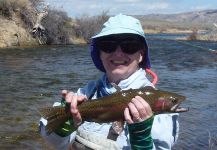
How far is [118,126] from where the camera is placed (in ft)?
11.3

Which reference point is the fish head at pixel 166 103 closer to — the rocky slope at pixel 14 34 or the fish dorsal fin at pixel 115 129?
the fish dorsal fin at pixel 115 129

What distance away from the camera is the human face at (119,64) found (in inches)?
148

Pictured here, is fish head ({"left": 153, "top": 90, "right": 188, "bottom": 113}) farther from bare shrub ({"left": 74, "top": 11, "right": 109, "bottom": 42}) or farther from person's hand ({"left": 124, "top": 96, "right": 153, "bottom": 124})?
bare shrub ({"left": 74, "top": 11, "right": 109, "bottom": 42})

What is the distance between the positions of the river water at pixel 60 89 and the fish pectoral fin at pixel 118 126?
677 centimetres

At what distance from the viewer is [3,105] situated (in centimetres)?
1540

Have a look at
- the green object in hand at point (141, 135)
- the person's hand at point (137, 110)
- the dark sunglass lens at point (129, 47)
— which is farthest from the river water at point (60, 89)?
the person's hand at point (137, 110)

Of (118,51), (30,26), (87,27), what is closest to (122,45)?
(118,51)

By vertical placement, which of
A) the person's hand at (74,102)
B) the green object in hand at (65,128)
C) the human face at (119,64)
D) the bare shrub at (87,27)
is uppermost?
the human face at (119,64)

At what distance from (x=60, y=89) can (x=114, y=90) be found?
1548cm

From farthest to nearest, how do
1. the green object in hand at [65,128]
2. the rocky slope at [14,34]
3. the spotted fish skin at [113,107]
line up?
the rocky slope at [14,34], the green object in hand at [65,128], the spotted fish skin at [113,107]

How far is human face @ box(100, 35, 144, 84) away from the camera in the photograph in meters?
3.75

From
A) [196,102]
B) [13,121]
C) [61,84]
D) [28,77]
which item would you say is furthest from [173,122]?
[28,77]

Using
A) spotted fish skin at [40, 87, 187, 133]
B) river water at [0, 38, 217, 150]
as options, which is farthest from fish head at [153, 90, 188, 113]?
river water at [0, 38, 217, 150]

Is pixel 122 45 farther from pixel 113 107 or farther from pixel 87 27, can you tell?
pixel 87 27
